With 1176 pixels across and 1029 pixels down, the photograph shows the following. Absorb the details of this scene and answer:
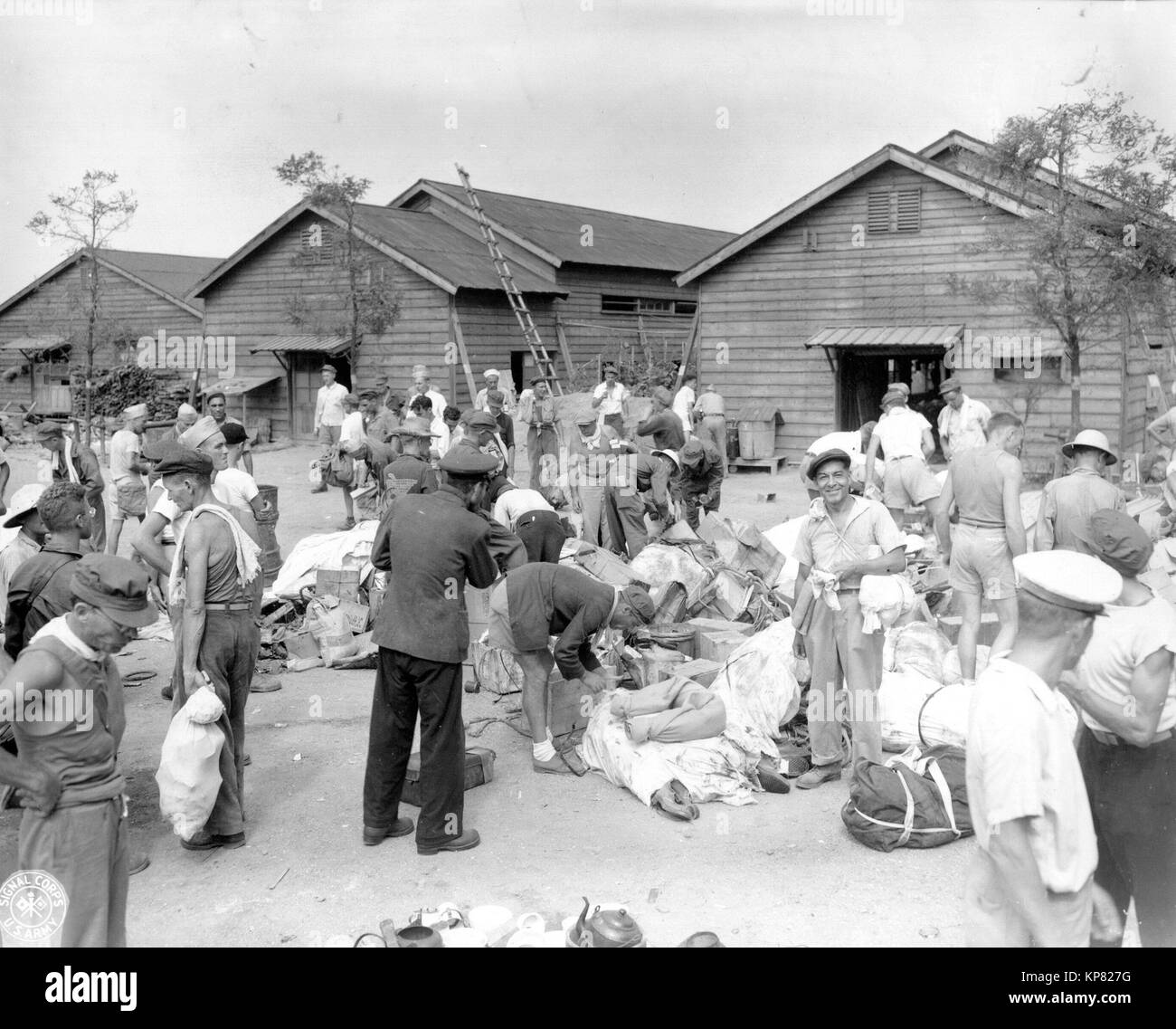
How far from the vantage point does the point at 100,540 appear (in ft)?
36.4

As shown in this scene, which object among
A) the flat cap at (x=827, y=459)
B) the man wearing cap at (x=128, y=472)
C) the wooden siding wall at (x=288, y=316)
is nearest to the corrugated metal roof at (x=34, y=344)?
the wooden siding wall at (x=288, y=316)

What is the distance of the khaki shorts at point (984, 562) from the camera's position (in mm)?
7094

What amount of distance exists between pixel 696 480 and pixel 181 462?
23.2ft

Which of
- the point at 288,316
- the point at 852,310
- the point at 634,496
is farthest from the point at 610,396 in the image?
the point at 288,316

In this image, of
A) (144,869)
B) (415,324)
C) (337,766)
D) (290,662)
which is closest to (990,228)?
(415,324)

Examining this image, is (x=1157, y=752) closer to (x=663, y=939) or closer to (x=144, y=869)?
(x=663, y=939)

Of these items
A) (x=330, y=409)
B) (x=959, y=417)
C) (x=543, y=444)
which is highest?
(x=330, y=409)

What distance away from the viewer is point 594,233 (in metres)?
31.4

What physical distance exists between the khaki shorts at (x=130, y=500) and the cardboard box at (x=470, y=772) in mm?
6157

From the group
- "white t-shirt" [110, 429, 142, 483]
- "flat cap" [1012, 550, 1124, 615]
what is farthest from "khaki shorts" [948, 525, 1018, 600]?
"white t-shirt" [110, 429, 142, 483]

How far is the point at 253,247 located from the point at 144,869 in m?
22.9

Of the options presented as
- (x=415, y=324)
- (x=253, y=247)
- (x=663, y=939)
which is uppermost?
(x=253, y=247)

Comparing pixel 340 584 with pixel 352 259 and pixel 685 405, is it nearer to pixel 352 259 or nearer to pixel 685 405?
pixel 685 405

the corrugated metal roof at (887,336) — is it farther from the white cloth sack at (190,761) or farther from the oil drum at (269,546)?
the white cloth sack at (190,761)
